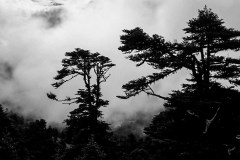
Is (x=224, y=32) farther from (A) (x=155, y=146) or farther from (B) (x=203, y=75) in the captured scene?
(A) (x=155, y=146)

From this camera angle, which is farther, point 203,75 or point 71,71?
point 71,71

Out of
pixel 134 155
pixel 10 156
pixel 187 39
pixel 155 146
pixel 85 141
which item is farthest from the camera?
pixel 134 155

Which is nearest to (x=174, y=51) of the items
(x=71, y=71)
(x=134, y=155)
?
(x=71, y=71)

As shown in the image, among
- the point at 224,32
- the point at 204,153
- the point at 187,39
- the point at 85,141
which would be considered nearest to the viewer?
the point at 204,153

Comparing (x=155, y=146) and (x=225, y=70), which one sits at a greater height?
(x=225, y=70)

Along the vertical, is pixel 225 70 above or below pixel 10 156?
above

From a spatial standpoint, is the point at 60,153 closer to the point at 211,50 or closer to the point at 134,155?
the point at 134,155

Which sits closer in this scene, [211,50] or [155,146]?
[211,50]

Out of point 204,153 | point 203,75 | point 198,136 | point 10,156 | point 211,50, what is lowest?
point 204,153

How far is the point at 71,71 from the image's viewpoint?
24.2m

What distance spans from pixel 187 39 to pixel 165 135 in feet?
16.5

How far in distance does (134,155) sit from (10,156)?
1908 centimetres

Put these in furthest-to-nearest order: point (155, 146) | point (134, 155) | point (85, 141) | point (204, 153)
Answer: point (134, 155)
point (85, 141)
point (155, 146)
point (204, 153)

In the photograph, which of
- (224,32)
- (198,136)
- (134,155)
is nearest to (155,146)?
(198,136)
